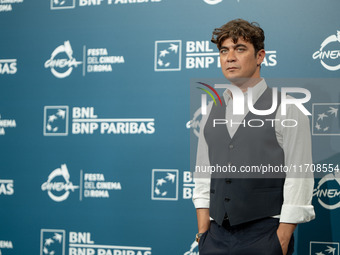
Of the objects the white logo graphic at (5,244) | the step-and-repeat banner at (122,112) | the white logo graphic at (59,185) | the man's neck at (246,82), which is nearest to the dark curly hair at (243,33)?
the man's neck at (246,82)

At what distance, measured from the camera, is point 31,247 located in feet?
10.7

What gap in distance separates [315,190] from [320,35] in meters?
0.90

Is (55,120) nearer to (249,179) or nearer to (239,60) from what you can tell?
(239,60)

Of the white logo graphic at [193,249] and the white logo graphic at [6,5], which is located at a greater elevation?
the white logo graphic at [6,5]

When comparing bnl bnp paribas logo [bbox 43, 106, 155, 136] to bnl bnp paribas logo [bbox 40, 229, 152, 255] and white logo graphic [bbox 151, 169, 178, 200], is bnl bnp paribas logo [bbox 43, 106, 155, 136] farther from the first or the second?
bnl bnp paribas logo [bbox 40, 229, 152, 255]

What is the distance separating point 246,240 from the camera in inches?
81.9

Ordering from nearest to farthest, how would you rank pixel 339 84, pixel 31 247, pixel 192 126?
pixel 339 84, pixel 192 126, pixel 31 247

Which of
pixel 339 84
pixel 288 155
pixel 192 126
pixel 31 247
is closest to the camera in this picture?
pixel 288 155

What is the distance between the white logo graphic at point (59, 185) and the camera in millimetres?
3198

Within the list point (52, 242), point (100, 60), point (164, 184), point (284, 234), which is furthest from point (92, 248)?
point (284, 234)

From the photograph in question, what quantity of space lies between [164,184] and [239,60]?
3.50 ft

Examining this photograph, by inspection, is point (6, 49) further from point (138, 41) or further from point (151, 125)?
point (151, 125)

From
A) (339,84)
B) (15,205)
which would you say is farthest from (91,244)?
(339,84)

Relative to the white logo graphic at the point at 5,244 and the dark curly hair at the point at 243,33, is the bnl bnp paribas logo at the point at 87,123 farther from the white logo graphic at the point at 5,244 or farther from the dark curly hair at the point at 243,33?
the dark curly hair at the point at 243,33
